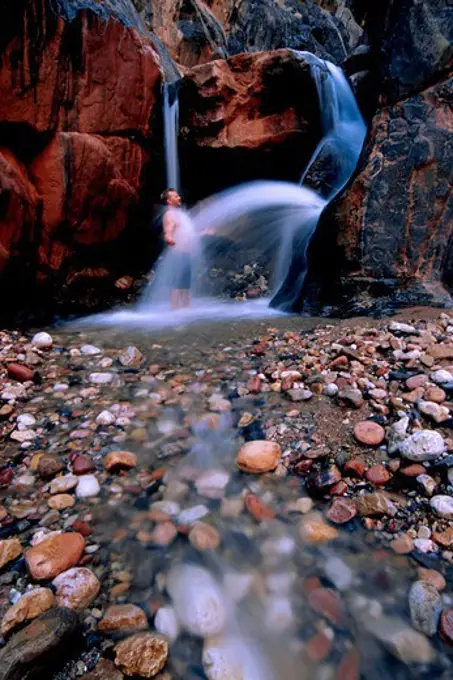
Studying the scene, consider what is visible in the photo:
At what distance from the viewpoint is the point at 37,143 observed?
4273 millimetres

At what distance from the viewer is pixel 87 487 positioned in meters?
1.64

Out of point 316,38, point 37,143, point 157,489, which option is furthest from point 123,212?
point 316,38

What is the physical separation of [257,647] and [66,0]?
623 centimetres

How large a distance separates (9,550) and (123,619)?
1.71 ft

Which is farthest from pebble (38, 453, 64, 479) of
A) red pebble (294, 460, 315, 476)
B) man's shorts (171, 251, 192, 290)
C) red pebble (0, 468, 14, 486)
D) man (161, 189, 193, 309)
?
man's shorts (171, 251, 192, 290)

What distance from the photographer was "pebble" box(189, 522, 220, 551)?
1.39 metres

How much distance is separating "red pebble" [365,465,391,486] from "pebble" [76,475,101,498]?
4.15 ft

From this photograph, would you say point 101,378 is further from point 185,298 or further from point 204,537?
point 185,298

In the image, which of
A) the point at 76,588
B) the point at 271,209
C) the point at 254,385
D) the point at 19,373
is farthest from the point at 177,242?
the point at 76,588

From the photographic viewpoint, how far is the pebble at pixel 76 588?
1.14 m

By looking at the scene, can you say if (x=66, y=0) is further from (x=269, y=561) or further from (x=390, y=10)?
(x=269, y=561)

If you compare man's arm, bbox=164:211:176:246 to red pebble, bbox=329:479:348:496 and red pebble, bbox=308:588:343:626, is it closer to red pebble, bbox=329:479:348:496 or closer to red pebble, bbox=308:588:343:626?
red pebble, bbox=329:479:348:496

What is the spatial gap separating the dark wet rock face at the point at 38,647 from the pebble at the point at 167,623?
0.24 metres

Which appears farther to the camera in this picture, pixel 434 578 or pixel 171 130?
pixel 171 130
